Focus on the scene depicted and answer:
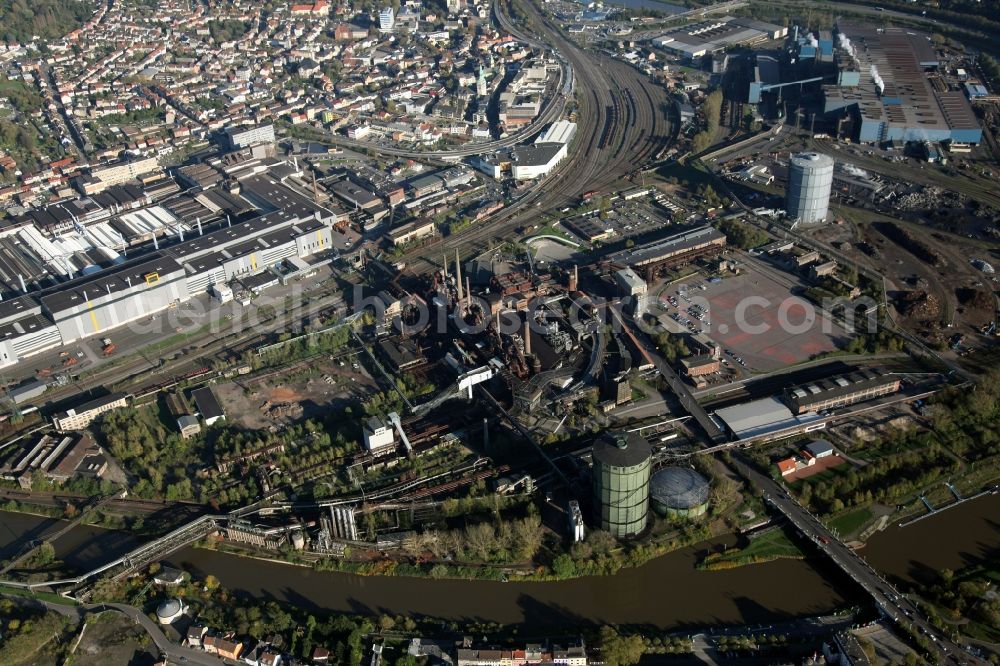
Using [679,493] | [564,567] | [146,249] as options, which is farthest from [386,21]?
[564,567]

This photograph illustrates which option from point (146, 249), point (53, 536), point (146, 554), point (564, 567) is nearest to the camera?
point (564, 567)

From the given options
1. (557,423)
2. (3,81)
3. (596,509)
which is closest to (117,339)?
(557,423)

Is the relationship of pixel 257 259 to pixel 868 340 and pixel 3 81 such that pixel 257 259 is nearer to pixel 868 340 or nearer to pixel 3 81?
pixel 868 340

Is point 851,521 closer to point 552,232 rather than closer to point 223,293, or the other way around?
point 552,232

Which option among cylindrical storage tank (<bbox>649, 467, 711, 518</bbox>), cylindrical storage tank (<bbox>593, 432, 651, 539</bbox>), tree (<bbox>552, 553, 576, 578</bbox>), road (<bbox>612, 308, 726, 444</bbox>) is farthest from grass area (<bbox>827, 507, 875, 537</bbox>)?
tree (<bbox>552, 553, 576, 578</bbox>)

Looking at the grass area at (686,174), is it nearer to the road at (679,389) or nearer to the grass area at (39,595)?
the road at (679,389)

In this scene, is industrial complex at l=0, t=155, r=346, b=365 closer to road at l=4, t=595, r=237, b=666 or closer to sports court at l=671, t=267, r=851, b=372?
road at l=4, t=595, r=237, b=666

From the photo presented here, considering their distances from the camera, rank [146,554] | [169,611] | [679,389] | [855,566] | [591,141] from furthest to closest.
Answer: [591,141], [679,389], [146,554], [855,566], [169,611]
